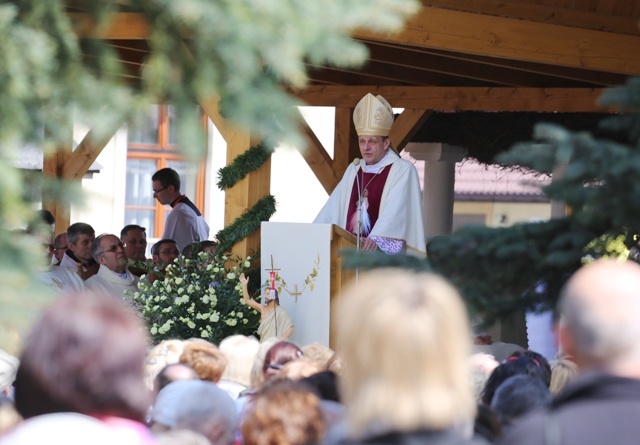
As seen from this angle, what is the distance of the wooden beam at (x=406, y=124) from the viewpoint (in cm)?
934

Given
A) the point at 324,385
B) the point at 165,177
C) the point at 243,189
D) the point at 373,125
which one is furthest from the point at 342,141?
the point at 324,385

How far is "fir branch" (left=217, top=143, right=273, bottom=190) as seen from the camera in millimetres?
7945

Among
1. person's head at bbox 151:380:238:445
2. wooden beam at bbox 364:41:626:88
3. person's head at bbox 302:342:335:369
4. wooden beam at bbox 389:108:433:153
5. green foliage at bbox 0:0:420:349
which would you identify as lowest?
person's head at bbox 151:380:238:445

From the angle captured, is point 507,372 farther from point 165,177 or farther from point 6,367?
point 165,177

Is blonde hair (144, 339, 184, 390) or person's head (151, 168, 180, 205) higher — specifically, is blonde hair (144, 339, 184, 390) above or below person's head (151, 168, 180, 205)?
below

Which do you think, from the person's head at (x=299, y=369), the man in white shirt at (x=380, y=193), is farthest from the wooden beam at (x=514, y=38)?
the person's head at (x=299, y=369)

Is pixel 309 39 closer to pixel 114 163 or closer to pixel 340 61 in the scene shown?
pixel 340 61

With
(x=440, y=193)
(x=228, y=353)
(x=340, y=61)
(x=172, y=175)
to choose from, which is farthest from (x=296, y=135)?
(x=440, y=193)

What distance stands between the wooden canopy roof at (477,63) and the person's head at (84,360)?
151 inches

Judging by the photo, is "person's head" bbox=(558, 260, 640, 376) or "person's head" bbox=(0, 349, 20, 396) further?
"person's head" bbox=(0, 349, 20, 396)

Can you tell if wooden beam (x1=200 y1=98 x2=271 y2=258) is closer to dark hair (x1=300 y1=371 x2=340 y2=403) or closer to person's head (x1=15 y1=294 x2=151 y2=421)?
dark hair (x1=300 y1=371 x2=340 y2=403)

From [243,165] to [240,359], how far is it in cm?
417

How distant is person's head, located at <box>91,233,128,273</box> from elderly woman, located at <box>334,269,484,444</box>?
6317 millimetres

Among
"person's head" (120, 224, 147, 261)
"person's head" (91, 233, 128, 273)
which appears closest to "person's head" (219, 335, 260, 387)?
"person's head" (91, 233, 128, 273)
